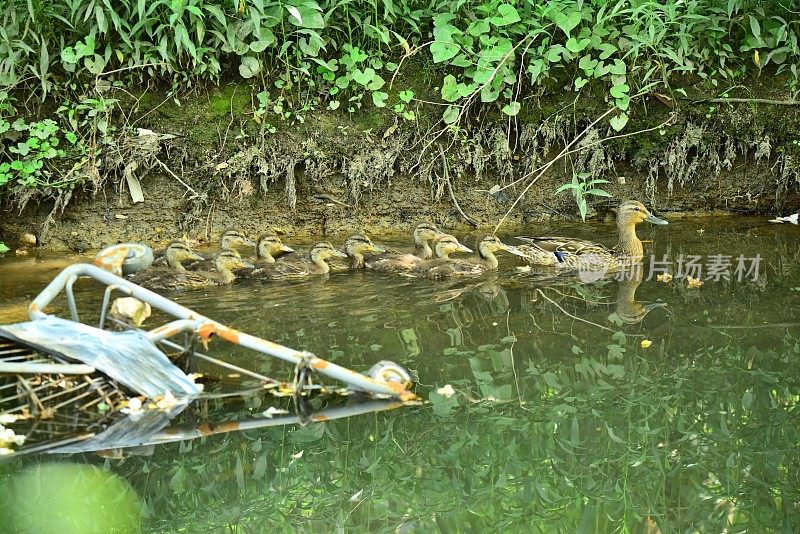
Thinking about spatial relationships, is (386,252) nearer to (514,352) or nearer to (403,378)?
(514,352)

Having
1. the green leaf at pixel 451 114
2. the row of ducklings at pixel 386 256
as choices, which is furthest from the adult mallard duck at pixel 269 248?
the green leaf at pixel 451 114

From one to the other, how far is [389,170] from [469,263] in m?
1.40

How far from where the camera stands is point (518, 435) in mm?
4637

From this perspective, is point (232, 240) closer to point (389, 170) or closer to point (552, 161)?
point (389, 170)

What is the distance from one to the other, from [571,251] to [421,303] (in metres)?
1.59

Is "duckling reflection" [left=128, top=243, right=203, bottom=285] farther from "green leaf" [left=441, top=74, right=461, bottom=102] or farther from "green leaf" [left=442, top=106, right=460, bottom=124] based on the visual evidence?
"green leaf" [left=441, top=74, right=461, bottom=102]

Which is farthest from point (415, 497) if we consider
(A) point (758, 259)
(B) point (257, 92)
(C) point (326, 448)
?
(B) point (257, 92)

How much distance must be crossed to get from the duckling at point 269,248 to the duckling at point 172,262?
529 millimetres

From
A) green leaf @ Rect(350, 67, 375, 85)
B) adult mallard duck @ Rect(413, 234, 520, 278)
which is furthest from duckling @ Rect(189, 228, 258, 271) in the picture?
green leaf @ Rect(350, 67, 375, 85)

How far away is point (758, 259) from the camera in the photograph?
25.4 ft

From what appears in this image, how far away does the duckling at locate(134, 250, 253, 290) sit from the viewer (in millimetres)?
7293

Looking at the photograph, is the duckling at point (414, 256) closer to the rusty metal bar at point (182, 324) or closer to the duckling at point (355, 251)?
the duckling at point (355, 251)

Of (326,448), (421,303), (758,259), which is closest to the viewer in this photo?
(326,448)

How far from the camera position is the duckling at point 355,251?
797 cm
